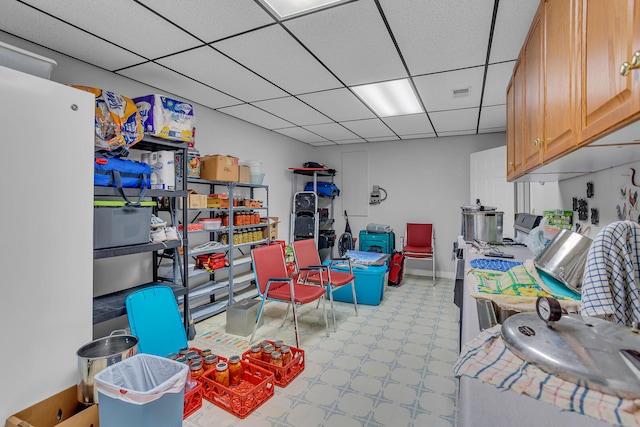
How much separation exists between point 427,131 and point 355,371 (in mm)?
3652

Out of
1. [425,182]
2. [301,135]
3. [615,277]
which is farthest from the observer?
[425,182]

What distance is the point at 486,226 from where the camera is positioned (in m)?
2.99

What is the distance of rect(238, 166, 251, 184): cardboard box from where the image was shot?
3557 mm

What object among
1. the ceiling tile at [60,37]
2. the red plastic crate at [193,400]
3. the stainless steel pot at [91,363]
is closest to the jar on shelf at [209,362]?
the red plastic crate at [193,400]

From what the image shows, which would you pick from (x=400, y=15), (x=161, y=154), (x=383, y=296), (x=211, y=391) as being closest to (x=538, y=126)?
(x=400, y=15)

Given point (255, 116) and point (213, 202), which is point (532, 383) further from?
point (255, 116)

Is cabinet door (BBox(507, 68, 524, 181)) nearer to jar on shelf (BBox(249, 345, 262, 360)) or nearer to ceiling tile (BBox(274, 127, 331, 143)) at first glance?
jar on shelf (BBox(249, 345, 262, 360))

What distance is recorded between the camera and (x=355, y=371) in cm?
230

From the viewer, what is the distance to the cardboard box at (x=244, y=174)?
3557 millimetres

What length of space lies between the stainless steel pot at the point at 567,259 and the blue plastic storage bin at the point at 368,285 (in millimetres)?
2372

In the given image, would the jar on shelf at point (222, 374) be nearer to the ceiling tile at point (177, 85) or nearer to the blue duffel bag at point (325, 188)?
the ceiling tile at point (177, 85)

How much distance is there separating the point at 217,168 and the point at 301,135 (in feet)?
6.87

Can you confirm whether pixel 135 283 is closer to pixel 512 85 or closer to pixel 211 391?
pixel 211 391

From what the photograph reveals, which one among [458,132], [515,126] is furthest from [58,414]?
[458,132]
